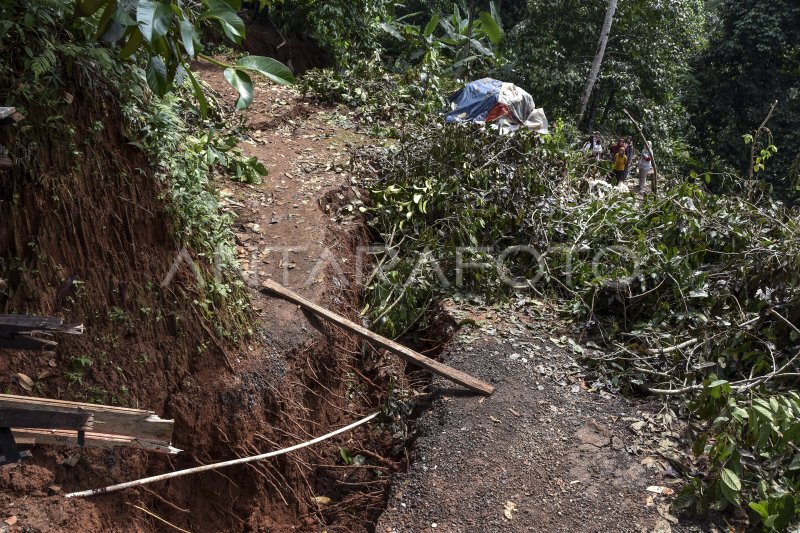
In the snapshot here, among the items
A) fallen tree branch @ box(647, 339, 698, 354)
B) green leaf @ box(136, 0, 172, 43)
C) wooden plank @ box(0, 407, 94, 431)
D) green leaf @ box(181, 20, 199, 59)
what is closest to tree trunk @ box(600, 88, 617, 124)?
fallen tree branch @ box(647, 339, 698, 354)

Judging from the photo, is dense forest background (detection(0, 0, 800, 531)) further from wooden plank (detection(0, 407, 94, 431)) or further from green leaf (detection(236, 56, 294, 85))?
wooden plank (detection(0, 407, 94, 431))

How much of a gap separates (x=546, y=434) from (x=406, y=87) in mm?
6158

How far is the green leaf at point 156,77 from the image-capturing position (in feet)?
11.0

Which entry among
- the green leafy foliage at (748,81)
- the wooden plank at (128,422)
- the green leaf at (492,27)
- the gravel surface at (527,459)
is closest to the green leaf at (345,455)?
the gravel surface at (527,459)

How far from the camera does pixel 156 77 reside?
132 inches

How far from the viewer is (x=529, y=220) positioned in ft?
22.8

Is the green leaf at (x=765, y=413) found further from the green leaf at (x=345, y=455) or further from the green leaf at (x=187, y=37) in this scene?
the green leaf at (x=187, y=37)

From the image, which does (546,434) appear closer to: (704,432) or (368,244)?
(704,432)

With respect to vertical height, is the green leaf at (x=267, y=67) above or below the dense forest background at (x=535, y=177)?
above

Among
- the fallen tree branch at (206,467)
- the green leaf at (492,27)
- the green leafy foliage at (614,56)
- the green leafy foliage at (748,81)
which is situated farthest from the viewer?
the green leafy foliage at (748,81)

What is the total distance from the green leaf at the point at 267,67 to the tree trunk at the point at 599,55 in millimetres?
9227

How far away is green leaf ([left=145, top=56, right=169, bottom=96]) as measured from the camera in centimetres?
336

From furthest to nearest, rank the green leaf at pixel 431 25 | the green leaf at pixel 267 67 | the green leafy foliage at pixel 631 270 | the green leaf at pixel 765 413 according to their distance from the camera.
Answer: the green leaf at pixel 431 25 < the green leafy foliage at pixel 631 270 < the green leaf at pixel 765 413 < the green leaf at pixel 267 67

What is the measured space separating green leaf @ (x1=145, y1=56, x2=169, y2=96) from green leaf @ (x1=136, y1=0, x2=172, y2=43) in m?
0.65
